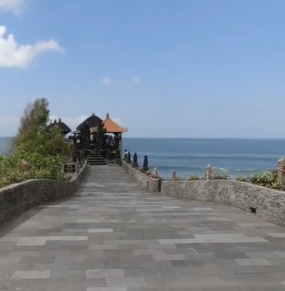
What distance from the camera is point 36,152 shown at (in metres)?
20.9

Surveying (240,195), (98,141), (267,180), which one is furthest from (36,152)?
(98,141)

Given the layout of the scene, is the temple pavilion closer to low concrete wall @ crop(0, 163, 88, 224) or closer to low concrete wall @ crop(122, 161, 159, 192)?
low concrete wall @ crop(122, 161, 159, 192)

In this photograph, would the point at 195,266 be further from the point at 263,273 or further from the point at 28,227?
the point at 28,227

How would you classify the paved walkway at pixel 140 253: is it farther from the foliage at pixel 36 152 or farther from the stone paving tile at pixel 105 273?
the foliage at pixel 36 152

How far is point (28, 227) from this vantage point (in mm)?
6609

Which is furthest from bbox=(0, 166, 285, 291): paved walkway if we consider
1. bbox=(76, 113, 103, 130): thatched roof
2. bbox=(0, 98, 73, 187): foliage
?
bbox=(76, 113, 103, 130): thatched roof

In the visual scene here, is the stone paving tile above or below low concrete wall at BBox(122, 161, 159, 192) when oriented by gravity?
above

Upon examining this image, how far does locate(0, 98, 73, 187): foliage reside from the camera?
1106 centimetres

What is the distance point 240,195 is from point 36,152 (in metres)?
14.1

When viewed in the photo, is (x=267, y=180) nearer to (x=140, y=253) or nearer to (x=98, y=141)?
(x=140, y=253)

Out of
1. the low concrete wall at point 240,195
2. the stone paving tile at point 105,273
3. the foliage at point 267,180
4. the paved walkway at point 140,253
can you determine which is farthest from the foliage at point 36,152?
the foliage at point 267,180

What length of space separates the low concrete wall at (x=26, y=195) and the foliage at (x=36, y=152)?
0.42 meters

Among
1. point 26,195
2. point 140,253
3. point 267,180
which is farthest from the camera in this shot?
point 267,180

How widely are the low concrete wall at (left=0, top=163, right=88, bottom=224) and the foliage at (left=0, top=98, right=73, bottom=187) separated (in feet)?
1.37
